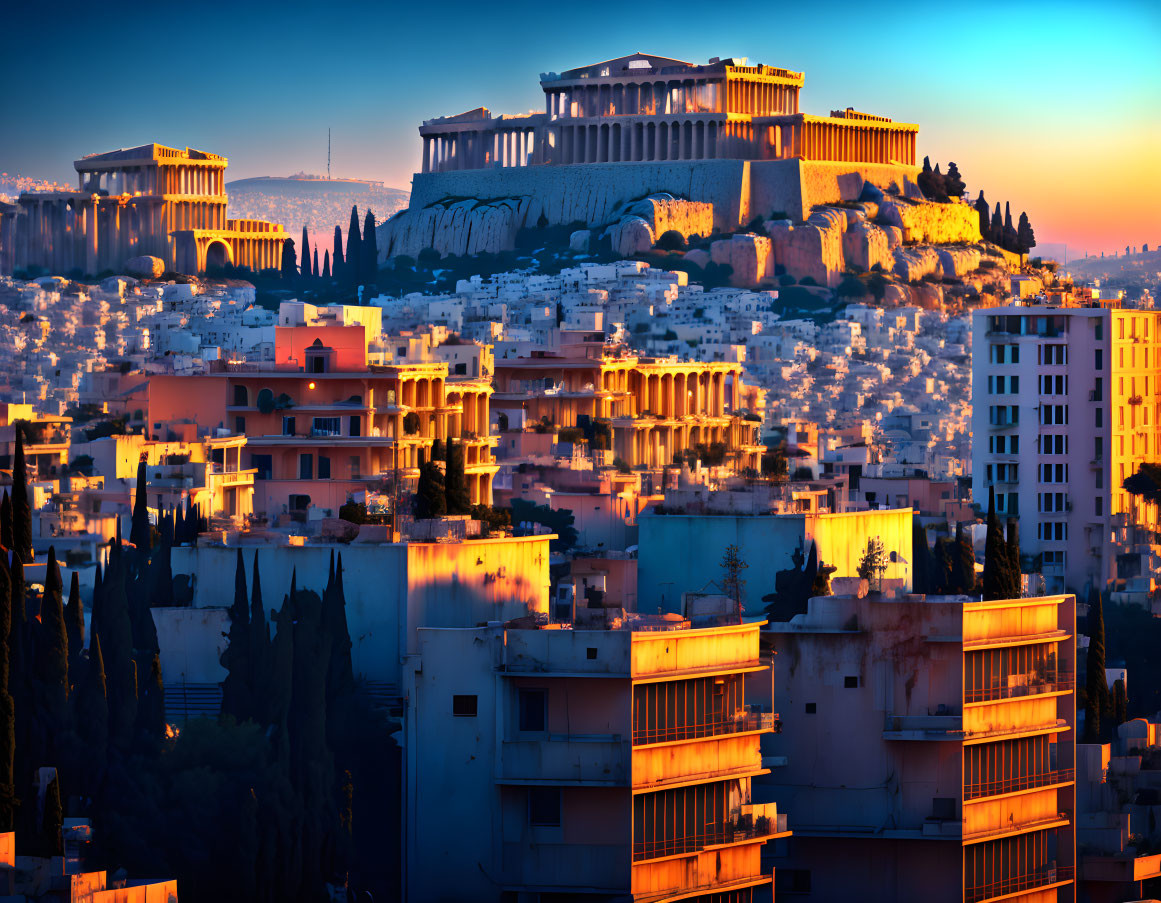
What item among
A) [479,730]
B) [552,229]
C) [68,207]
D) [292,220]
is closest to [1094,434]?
[479,730]

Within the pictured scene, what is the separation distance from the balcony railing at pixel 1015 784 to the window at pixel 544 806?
531 centimetres

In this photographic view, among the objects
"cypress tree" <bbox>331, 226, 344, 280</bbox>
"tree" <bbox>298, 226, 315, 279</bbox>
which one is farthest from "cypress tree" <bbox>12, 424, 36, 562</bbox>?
"tree" <bbox>298, 226, 315, 279</bbox>

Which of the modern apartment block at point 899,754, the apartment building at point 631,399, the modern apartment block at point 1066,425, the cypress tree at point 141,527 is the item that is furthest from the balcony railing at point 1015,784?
the apartment building at point 631,399

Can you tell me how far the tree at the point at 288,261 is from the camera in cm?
13288

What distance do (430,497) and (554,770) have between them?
10.1m

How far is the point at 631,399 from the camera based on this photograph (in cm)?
6981

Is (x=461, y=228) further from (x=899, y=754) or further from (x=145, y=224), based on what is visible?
(x=899, y=754)

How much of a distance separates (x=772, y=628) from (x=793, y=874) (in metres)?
2.67

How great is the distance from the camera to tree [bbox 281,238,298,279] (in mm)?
132875

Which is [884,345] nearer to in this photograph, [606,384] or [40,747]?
[606,384]

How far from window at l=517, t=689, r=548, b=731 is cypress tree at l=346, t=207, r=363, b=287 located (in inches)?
3898

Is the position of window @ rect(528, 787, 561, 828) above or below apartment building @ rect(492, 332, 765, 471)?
below

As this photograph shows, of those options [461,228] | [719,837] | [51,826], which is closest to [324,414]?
[719,837]

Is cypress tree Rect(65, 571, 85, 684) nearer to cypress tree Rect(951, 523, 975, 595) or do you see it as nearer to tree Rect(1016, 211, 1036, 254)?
cypress tree Rect(951, 523, 975, 595)
